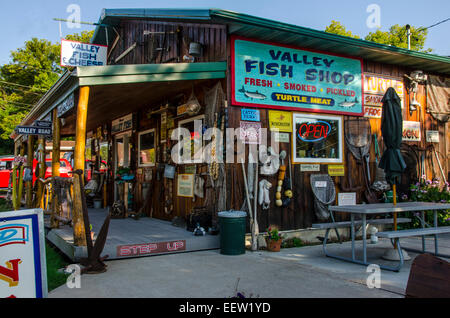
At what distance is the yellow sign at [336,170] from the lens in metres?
8.34

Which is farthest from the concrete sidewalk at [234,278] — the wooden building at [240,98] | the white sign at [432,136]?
the white sign at [432,136]

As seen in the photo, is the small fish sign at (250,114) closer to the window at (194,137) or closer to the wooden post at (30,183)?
the window at (194,137)

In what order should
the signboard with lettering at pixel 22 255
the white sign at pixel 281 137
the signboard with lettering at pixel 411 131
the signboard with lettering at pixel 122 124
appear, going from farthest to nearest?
1. the signboard with lettering at pixel 122 124
2. the signboard with lettering at pixel 411 131
3. the white sign at pixel 281 137
4. the signboard with lettering at pixel 22 255

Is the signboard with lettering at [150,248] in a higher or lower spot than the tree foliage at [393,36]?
lower

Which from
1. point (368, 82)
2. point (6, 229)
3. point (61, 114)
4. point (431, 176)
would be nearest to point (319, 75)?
point (368, 82)

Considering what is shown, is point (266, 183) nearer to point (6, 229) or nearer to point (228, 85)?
point (228, 85)

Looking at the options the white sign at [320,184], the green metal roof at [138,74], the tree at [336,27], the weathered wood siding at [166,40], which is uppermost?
the tree at [336,27]

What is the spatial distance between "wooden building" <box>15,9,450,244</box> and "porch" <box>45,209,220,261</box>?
506 mm

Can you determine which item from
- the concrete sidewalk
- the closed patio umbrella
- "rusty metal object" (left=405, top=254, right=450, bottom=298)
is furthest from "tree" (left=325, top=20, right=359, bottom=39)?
"rusty metal object" (left=405, top=254, right=450, bottom=298)

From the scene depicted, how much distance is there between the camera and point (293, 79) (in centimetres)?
789

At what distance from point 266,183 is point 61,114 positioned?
4.44m

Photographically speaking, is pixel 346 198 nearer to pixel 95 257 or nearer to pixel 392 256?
pixel 392 256

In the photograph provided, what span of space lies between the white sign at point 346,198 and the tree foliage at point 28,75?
1111 inches

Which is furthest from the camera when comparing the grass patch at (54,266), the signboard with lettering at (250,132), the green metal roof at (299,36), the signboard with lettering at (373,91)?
the signboard with lettering at (373,91)
